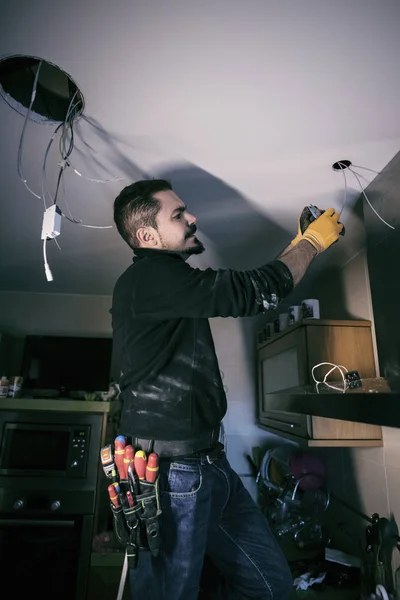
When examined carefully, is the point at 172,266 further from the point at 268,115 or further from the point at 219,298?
the point at 268,115

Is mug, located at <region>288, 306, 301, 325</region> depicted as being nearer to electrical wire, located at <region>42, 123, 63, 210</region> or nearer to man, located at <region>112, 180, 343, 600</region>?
man, located at <region>112, 180, 343, 600</region>

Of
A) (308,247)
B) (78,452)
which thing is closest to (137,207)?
(308,247)

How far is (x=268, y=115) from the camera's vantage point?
0.99m

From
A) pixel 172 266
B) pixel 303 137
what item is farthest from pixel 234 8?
pixel 172 266

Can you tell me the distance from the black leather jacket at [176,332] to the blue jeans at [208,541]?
4.6 inches

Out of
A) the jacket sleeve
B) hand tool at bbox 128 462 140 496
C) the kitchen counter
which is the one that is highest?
the jacket sleeve

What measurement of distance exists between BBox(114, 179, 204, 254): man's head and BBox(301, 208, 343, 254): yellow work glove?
12.7 inches

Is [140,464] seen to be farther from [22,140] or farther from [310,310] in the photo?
[310,310]

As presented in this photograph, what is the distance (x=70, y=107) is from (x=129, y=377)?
718 mm

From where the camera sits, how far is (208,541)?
1.04 m

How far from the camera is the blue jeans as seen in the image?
84 cm

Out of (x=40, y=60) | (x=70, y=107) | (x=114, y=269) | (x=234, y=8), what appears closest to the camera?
(x=234, y=8)

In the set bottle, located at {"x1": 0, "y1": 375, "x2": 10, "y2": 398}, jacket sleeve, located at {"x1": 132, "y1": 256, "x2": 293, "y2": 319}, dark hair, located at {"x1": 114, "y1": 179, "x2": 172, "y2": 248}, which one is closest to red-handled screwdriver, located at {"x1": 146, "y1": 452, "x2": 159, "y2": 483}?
jacket sleeve, located at {"x1": 132, "y1": 256, "x2": 293, "y2": 319}

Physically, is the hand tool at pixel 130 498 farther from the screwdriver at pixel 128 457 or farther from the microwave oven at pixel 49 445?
the microwave oven at pixel 49 445
